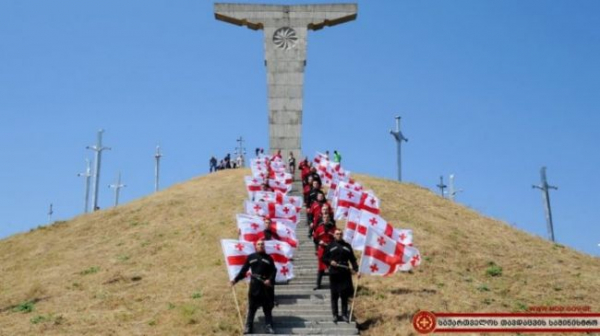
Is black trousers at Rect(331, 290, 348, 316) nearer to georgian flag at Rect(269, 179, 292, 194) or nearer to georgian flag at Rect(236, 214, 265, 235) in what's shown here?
georgian flag at Rect(236, 214, 265, 235)

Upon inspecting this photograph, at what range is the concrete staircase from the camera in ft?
47.0

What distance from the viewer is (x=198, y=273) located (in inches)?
773

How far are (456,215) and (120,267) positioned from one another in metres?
16.2

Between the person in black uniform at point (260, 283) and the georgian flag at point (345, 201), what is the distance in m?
7.24

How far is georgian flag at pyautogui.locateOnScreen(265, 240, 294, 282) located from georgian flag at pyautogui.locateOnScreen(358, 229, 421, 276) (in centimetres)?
173

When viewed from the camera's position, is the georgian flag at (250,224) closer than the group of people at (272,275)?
No

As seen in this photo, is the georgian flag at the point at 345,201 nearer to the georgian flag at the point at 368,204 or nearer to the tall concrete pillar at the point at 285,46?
the georgian flag at the point at 368,204

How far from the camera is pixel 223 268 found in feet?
65.0

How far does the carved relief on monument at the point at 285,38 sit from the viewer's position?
132ft

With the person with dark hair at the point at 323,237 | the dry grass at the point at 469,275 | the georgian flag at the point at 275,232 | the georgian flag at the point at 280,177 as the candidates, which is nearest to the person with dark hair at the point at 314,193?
the georgian flag at the point at 280,177

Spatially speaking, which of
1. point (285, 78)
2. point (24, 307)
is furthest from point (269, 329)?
point (285, 78)

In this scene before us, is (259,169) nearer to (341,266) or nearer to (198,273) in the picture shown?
(198,273)

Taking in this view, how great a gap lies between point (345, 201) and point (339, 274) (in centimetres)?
684

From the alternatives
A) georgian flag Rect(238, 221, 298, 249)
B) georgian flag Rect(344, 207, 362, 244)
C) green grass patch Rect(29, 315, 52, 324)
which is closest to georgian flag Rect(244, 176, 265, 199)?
georgian flag Rect(238, 221, 298, 249)
